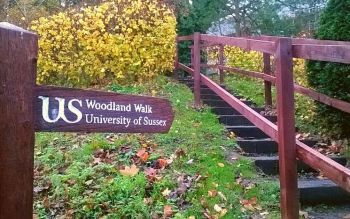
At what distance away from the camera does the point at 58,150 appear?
5539mm

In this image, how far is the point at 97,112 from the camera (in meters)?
2.16

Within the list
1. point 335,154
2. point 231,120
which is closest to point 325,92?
point 335,154

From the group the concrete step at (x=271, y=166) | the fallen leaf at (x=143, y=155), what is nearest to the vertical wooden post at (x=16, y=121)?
the fallen leaf at (x=143, y=155)

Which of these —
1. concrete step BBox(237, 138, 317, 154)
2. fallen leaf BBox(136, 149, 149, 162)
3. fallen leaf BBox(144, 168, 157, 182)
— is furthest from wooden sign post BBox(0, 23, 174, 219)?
concrete step BBox(237, 138, 317, 154)

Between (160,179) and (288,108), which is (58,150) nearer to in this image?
(160,179)

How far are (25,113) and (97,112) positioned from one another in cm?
33

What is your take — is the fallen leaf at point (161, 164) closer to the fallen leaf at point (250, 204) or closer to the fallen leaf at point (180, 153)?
the fallen leaf at point (180, 153)

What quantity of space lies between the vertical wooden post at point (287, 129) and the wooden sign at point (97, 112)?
1.41 metres

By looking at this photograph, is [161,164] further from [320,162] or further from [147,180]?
Answer: [320,162]

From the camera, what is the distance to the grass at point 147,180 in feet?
12.9

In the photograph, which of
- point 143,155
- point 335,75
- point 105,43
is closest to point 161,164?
point 143,155

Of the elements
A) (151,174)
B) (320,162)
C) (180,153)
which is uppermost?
(320,162)

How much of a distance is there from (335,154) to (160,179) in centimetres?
220

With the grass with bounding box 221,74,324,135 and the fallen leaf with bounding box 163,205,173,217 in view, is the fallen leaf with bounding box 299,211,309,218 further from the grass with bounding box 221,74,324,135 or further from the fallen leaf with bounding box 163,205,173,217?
the grass with bounding box 221,74,324,135
